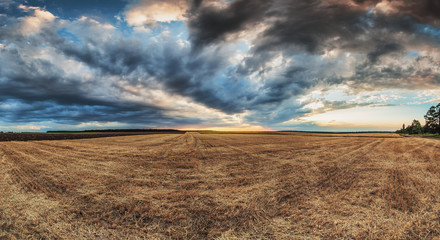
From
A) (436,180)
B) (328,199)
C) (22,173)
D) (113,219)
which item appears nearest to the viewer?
(113,219)

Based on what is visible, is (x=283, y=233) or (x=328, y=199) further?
(x=328, y=199)

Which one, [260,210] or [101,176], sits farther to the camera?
[101,176]

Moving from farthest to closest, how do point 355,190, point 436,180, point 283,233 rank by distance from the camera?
point 436,180 → point 355,190 → point 283,233

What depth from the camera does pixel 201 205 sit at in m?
5.05

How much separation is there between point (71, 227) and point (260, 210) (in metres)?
4.53

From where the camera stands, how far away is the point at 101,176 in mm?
7941

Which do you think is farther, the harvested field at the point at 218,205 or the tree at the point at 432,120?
the tree at the point at 432,120

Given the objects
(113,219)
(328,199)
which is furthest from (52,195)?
(328,199)

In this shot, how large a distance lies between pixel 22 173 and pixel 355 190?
14205mm

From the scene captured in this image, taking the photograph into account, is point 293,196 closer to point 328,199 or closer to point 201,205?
point 328,199

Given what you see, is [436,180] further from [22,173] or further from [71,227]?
[22,173]

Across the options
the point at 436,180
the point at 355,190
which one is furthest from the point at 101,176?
the point at 436,180

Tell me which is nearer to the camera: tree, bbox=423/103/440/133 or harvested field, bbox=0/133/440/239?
harvested field, bbox=0/133/440/239

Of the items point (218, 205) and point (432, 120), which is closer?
point (218, 205)
